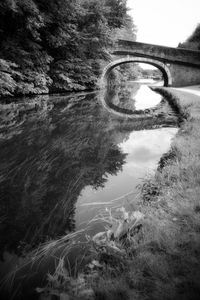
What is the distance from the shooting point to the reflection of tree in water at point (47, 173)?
8.59 ft

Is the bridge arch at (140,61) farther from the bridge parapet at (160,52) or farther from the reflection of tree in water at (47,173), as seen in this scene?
the reflection of tree in water at (47,173)

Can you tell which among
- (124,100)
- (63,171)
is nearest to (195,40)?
(124,100)

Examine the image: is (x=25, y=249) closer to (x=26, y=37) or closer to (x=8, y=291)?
(x=8, y=291)

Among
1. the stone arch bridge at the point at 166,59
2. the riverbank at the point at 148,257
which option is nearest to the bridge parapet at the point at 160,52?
the stone arch bridge at the point at 166,59

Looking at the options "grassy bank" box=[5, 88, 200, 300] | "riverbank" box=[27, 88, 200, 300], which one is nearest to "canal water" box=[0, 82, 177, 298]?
"grassy bank" box=[5, 88, 200, 300]

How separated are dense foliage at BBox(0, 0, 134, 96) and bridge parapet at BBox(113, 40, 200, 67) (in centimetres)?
443

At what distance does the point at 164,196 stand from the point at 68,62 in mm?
15161

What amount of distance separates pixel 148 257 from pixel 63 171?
2.49 m

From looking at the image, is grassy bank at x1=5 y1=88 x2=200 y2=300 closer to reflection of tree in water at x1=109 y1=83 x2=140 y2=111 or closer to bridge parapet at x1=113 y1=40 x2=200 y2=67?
reflection of tree in water at x1=109 y1=83 x2=140 y2=111

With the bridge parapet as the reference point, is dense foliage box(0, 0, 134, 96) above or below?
below

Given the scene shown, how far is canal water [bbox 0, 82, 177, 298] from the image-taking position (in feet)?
8.64

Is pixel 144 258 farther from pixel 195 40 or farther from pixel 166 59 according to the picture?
pixel 195 40

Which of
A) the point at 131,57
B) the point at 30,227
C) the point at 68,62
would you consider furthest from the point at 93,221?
A: the point at 131,57

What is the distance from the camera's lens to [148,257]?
6.11 ft
